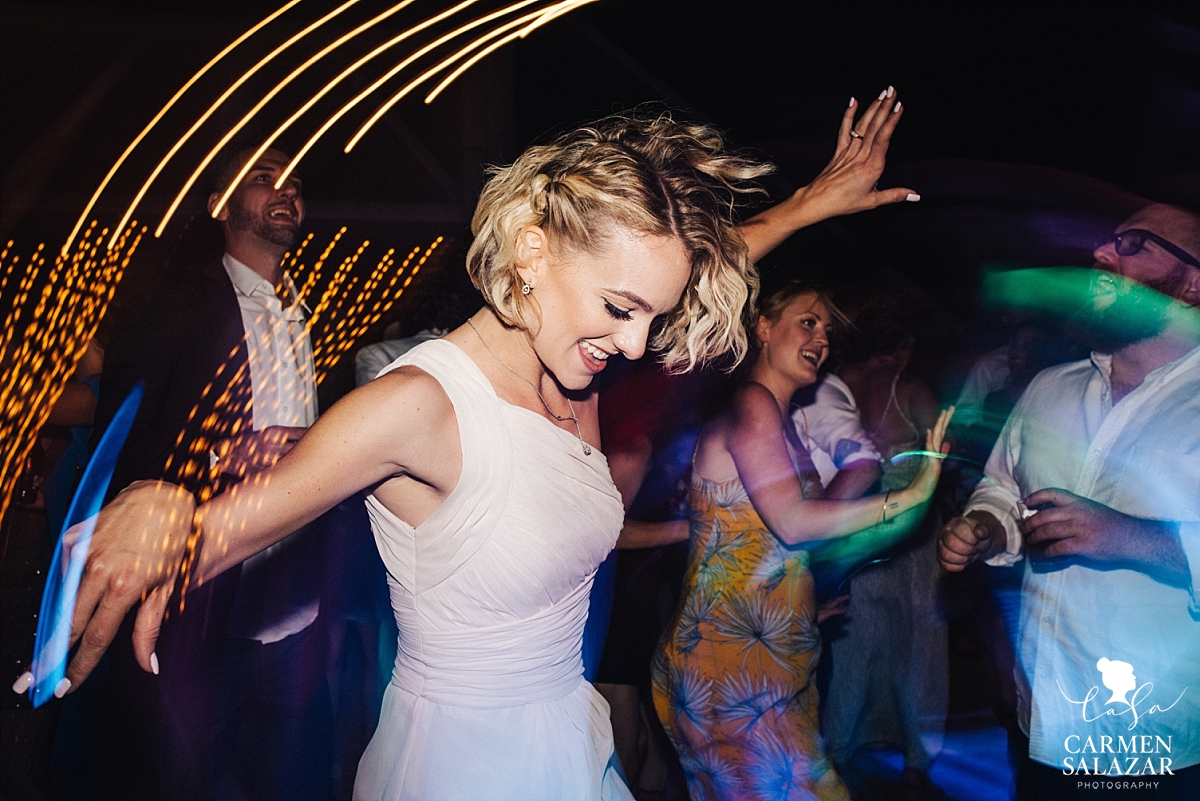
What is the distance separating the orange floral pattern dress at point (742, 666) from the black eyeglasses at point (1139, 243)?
1.10m

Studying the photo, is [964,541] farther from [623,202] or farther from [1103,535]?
[623,202]

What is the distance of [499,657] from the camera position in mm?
1452

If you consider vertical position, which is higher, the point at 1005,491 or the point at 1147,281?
the point at 1147,281

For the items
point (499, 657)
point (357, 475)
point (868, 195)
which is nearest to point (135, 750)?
point (499, 657)

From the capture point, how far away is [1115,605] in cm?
193

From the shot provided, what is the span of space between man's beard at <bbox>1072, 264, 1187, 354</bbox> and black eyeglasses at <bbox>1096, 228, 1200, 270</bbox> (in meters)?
0.03

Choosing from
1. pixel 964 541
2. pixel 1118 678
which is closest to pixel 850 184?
pixel 964 541

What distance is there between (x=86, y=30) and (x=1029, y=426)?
5.06 metres

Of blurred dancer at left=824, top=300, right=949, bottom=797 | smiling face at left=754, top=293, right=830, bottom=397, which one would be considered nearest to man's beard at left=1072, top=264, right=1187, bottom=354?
smiling face at left=754, top=293, right=830, bottom=397

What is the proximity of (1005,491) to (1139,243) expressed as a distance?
70 cm

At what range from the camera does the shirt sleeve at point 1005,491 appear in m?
2.10

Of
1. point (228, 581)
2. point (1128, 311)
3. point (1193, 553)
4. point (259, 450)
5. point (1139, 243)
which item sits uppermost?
point (259, 450)

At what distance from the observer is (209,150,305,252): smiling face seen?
2.39 m

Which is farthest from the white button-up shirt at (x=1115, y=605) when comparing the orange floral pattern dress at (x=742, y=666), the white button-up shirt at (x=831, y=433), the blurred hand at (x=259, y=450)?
the blurred hand at (x=259, y=450)
